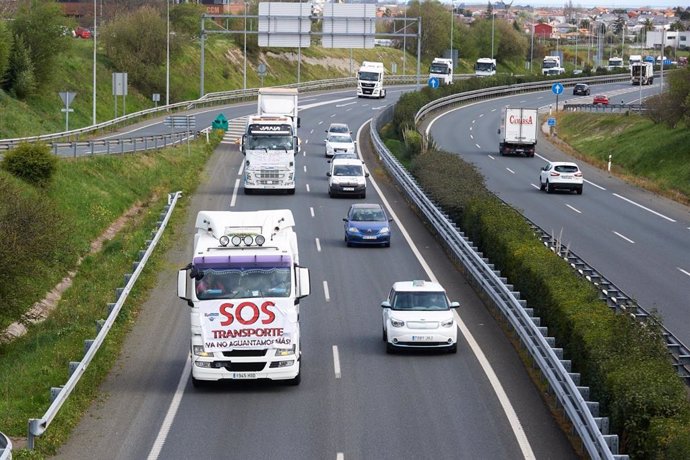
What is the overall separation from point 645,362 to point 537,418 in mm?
2563

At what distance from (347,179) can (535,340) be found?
89.9 ft

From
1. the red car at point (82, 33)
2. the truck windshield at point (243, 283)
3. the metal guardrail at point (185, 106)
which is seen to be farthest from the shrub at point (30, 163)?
the red car at point (82, 33)

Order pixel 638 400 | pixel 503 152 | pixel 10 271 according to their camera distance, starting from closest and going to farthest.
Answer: pixel 638 400 → pixel 10 271 → pixel 503 152

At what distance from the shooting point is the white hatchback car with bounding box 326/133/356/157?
2479 inches

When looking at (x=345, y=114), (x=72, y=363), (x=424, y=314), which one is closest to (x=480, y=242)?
(x=424, y=314)

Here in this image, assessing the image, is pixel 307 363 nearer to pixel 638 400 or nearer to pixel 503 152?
pixel 638 400

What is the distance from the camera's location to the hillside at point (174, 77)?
225 feet

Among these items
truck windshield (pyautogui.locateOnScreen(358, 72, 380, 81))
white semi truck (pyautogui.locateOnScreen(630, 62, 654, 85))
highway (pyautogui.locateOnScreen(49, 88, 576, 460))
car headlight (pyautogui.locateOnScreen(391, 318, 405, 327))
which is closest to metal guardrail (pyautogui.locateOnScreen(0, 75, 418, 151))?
truck windshield (pyautogui.locateOnScreen(358, 72, 380, 81))

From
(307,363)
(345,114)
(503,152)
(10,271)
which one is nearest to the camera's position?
(307,363)

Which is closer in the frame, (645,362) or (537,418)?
(645,362)

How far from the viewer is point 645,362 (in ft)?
57.0

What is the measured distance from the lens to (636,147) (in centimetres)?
7112

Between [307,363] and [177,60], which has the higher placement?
[177,60]

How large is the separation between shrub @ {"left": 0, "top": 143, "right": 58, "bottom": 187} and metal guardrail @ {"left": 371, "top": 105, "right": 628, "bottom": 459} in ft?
46.9
